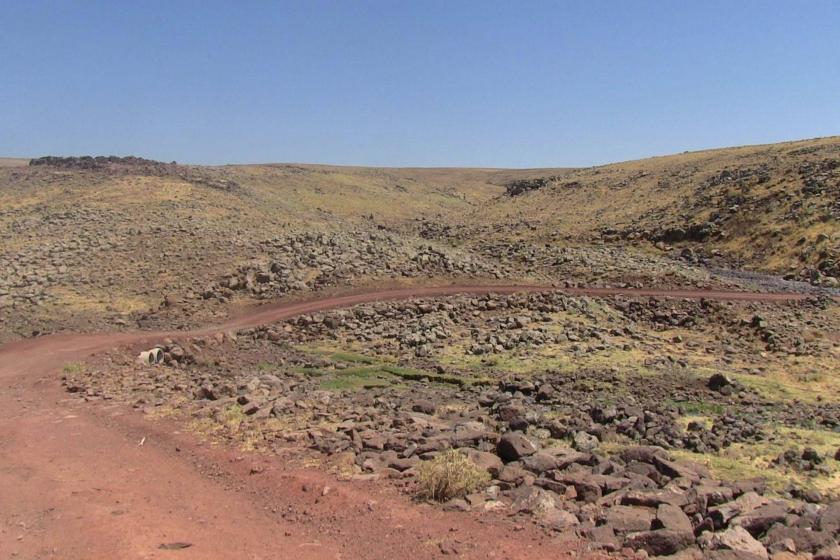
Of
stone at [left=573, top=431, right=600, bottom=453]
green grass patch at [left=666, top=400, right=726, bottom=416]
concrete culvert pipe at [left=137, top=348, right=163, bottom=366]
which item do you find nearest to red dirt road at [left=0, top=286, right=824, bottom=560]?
stone at [left=573, top=431, right=600, bottom=453]

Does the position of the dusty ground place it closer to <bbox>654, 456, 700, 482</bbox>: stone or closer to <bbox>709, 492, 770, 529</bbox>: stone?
<bbox>709, 492, 770, 529</bbox>: stone

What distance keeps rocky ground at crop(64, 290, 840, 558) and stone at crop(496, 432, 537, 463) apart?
0.11 ft

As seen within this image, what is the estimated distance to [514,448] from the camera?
9680 millimetres

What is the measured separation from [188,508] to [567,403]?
9.47 meters

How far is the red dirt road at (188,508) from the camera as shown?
7.27m

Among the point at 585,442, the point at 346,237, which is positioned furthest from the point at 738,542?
the point at 346,237

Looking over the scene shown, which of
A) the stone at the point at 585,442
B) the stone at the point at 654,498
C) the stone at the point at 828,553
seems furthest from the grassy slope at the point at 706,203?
the stone at the point at 828,553

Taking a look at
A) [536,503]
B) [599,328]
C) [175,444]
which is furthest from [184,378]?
[599,328]

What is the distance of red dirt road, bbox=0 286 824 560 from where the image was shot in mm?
7270

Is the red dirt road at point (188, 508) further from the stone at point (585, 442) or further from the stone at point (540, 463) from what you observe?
the stone at point (585, 442)

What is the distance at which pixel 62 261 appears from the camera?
31953 mm

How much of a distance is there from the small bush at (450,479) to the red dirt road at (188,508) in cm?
31

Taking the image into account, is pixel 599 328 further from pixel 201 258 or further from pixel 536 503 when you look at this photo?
pixel 201 258

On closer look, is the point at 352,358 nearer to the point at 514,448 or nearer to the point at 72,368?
the point at 72,368
